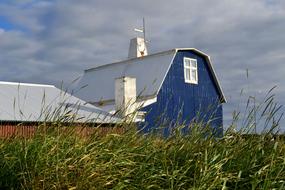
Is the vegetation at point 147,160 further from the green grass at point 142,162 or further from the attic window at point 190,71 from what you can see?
the attic window at point 190,71

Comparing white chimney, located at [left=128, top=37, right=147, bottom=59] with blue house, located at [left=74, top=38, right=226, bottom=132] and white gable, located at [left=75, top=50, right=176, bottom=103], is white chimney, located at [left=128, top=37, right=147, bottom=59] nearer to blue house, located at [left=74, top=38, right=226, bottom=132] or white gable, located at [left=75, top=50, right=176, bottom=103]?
blue house, located at [left=74, top=38, right=226, bottom=132]

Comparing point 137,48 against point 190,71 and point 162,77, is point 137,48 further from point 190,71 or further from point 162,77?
point 162,77

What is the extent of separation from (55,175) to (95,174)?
0.43 meters

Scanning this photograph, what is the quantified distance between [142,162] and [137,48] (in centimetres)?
3322

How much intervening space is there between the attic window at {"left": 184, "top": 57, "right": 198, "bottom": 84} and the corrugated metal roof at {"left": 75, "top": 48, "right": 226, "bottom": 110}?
2.68 feet

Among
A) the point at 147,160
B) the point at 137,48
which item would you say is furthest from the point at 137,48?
the point at 147,160

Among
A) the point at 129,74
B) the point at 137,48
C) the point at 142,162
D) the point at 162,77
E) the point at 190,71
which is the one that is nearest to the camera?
the point at 142,162

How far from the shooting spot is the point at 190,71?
37.5m

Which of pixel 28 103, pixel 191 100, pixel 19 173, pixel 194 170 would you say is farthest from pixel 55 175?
pixel 191 100

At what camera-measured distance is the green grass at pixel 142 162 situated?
18.9 feet

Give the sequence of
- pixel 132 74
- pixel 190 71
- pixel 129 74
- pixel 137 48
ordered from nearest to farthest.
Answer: pixel 132 74, pixel 129 74, pixel 190 71, pixel 137 48

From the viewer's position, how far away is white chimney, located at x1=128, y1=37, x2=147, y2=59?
3938 centimetres

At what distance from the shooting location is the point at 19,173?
5719 millimetres

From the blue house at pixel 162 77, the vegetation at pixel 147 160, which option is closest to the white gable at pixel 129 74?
the blue house at pixel 162 77
